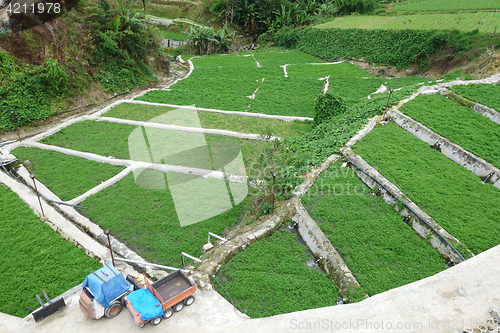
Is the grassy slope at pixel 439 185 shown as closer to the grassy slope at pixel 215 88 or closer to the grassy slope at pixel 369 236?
the grassy slope at pixel 369 236

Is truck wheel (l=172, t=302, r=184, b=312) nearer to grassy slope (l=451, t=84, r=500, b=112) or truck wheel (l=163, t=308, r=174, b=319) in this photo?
truck wheel (l=163, t=308, r=174, b=319)

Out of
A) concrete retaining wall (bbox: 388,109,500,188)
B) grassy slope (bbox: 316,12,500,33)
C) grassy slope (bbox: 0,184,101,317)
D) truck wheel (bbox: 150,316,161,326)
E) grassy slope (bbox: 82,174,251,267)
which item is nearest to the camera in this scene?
truck wheel (bbox: 150,316,161,326)

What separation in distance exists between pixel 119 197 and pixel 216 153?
5165 mm

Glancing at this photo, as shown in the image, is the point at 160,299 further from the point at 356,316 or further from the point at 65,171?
the point at 65,171

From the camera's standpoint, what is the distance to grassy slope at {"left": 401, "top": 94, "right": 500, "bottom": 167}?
12.6m

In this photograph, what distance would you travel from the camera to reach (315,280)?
843 cm

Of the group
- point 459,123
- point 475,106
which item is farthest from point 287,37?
point 459,123

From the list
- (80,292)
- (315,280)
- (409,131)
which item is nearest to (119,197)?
(80,292)

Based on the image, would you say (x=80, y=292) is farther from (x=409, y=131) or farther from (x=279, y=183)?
(x=409, y=131)

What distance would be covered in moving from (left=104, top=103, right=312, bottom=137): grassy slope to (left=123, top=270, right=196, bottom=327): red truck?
1099 centimetres

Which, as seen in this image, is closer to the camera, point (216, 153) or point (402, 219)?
point (402, 219)

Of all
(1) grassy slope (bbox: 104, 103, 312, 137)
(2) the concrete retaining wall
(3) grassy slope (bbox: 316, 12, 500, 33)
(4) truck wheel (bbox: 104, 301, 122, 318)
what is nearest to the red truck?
(4) truck wheel (bbox: 104, 301, 122, 318)

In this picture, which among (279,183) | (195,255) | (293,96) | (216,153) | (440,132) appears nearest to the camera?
(195,255)

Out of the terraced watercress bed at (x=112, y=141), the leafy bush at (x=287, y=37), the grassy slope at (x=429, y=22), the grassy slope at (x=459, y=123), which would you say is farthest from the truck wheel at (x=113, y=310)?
the leafy bush at (x=287, y=37)
